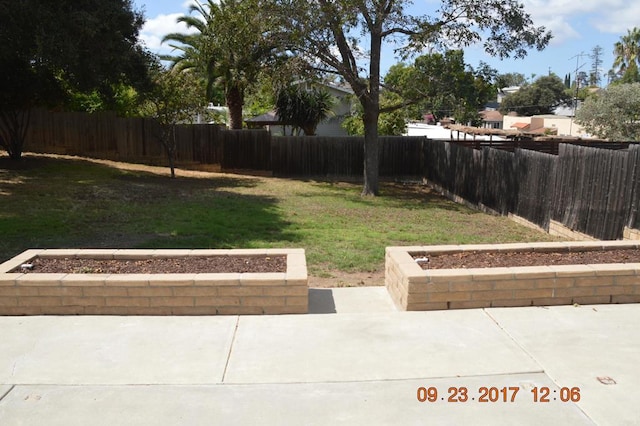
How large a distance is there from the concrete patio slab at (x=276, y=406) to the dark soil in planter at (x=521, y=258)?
6.97ft

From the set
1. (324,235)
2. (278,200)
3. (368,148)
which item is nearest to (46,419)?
(324,235)

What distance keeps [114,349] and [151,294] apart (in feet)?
2.61

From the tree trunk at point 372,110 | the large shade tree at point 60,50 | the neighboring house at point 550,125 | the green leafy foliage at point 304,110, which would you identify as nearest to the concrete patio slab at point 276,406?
the large shade tree at point 60,50

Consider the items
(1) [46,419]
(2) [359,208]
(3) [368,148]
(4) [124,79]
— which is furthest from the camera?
(3) [368,148]

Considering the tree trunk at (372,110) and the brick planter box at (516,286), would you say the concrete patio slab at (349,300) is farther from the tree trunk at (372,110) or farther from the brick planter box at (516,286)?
the tree trunk at (372,110)

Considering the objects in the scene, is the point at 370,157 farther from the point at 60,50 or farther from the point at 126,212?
the point at 60,50

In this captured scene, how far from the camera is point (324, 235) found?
10.4m

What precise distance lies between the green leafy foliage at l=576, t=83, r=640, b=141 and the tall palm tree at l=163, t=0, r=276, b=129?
68.1 ft

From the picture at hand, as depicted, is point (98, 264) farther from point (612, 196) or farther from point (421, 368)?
point (612, 196)

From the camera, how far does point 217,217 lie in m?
11.9

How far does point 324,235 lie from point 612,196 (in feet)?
17.0

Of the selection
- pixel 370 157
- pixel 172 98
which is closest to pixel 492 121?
pixel 370 157

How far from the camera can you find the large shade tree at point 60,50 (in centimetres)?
1179

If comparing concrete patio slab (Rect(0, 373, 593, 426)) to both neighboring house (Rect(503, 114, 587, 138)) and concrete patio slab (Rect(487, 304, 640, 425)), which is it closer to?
concrete patio slab (Rect(487, 304, 640, 425))
